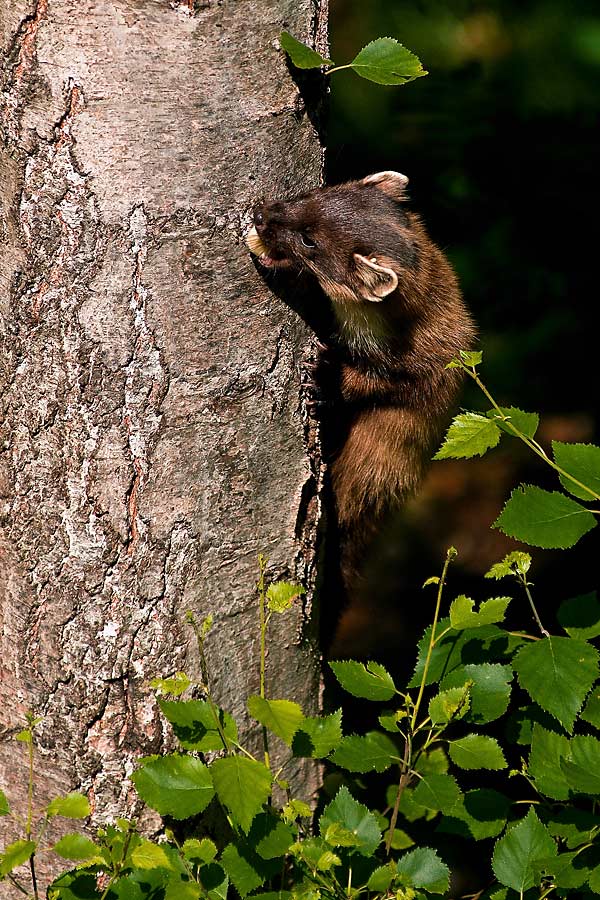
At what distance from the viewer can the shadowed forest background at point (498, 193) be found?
4684 millimetres

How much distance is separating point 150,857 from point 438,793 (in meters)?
0.65

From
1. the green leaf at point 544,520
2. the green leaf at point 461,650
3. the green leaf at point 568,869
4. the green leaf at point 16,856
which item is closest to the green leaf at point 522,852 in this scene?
the green leaf at point 568,869

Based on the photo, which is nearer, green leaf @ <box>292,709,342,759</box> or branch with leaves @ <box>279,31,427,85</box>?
green leaf @ <box>292,709,342,759</box>

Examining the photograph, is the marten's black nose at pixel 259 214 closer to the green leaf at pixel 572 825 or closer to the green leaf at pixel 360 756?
the green leaf at pixel 360 756

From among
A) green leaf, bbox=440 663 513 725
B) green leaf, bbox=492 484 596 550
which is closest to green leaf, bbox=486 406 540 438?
green leaf, bbox=492 484 596 550

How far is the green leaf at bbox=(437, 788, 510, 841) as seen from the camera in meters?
2.35

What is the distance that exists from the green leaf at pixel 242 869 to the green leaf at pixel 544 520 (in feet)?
2.93

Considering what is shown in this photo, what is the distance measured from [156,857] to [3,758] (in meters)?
0.71

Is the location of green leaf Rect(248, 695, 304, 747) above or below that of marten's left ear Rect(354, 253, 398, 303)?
below

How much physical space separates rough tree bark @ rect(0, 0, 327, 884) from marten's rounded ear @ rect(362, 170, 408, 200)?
3.52 feet

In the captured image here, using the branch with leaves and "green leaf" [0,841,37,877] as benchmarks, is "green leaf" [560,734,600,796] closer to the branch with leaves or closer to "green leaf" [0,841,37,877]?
"green leaf" [0,841,37,877]

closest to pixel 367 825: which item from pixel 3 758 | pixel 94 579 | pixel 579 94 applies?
pixel 94 579

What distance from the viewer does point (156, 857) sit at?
Answer: 2.11 meters

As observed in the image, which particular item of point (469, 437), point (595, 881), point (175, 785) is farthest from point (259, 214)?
point (595, 881)
